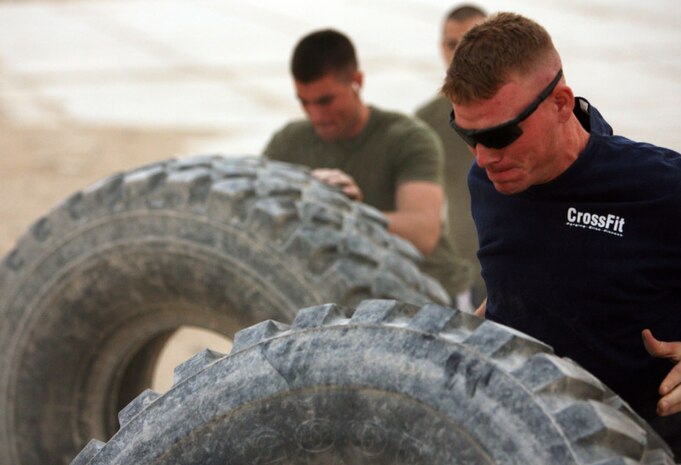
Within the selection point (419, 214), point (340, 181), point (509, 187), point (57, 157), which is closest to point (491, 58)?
point (509, 187)

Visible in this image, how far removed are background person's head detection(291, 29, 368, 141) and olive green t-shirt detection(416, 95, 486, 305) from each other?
0.92 meters

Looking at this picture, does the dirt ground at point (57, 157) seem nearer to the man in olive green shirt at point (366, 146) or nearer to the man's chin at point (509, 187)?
the man in olive green shirt at point (366, 146)

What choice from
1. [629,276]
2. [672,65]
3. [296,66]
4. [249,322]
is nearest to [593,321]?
[629,276]

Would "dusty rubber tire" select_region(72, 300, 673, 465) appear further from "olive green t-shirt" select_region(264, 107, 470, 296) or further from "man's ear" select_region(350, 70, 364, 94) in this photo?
"man's ear" select_region(350, 70, 364, 94)

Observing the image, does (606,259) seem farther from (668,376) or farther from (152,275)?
(152,275)

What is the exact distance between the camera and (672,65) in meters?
12.0

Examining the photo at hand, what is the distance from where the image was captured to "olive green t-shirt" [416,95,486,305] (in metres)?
5.73

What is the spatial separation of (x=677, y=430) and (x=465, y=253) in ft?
10.9

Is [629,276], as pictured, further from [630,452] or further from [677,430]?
[630,452]

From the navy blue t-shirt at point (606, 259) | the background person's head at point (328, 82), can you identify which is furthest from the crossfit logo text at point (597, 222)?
the background person's head at point (328, 82)

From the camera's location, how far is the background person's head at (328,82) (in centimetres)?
482

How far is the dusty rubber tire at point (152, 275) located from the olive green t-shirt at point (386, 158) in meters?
0.74

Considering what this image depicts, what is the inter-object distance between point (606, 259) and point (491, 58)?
48 centimetres

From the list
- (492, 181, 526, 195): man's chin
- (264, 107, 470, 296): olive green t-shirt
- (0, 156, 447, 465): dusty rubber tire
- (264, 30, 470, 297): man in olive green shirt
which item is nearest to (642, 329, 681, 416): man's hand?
(492, 181, 526, 195): man's chin
